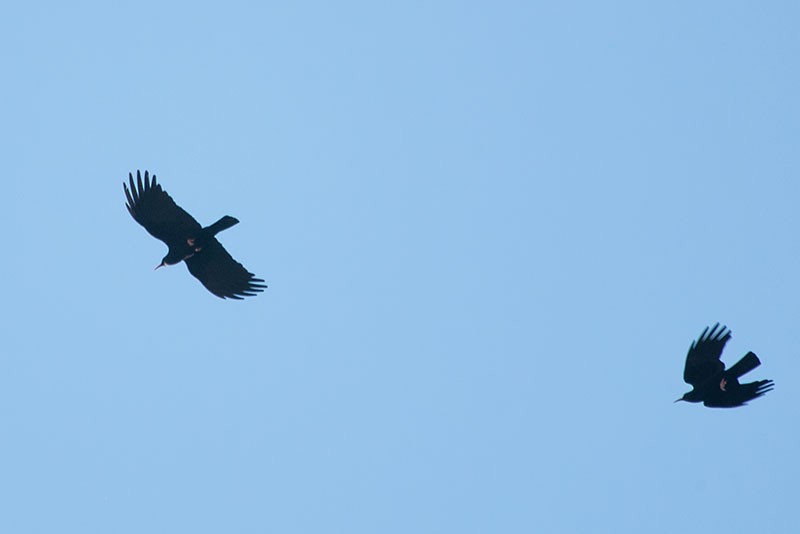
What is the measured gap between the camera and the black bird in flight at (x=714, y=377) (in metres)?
25.4

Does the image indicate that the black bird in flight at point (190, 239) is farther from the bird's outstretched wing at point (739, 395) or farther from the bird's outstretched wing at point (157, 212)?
the bird's outstretched wing at point (739, 395)

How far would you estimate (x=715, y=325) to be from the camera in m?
25.8

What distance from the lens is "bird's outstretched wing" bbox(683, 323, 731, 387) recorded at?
1016 inches

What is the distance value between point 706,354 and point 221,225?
9.69 meters

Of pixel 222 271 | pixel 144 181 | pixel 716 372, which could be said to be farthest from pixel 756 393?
pixel 144 181

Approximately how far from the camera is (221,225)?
2500 centimetres

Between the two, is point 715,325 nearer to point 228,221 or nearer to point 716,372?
point 716,372

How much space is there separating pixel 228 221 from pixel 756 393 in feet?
34.6

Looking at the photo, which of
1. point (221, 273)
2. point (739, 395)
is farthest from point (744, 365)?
point (221, 273)

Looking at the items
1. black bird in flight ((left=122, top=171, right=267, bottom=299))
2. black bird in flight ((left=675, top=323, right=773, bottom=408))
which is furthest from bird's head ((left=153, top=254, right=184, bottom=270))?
black bird in flight ((left=675, top=323, right=773, bottom=408))

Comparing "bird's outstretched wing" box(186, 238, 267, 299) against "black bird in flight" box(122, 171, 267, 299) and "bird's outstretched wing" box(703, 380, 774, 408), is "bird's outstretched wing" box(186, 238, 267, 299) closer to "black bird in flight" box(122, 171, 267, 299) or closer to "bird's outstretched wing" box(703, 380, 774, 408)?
"black bird in flight" box(122, 171, 267, 299)

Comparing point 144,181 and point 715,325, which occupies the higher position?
point 144,181

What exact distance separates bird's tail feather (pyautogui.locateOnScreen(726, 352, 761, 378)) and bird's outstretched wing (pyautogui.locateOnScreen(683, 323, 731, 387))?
1.07 feet

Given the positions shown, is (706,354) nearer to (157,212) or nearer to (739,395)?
(739,395)
